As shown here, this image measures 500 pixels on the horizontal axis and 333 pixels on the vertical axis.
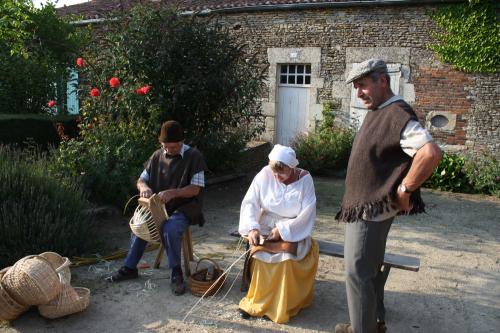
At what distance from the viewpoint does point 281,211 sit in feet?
12.7

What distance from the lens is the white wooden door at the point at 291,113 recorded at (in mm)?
10711

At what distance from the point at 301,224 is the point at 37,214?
8.08 feet

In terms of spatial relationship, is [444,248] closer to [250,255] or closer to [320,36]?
[250,255]

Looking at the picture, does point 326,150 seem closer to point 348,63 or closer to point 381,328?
point 348,63

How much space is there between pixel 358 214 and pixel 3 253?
10.5ft

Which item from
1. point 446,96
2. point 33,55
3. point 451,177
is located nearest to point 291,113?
point 446,96

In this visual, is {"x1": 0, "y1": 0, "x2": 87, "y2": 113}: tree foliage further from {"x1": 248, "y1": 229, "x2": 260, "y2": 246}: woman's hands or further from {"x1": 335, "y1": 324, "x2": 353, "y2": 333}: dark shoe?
{"x1": 335, "y1": 324, "x2": 353, "y2": 333}: dark shoe

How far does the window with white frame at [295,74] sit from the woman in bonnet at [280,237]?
7.07m

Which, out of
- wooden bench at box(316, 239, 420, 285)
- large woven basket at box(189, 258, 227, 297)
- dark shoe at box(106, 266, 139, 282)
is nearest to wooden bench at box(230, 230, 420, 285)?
wooden bench at box(316, 239, 420, 285)

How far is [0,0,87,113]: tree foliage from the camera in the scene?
8.36 meters

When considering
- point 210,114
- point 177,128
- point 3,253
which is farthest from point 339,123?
point 3,253

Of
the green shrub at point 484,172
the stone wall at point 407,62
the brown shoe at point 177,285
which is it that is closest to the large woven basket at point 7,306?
the brown shoe at point 177,285

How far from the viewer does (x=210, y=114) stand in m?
7.68

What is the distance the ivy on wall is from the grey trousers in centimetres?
700
